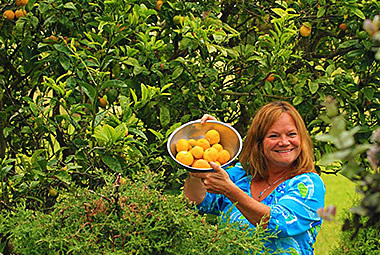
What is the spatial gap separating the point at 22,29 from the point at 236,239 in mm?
1527

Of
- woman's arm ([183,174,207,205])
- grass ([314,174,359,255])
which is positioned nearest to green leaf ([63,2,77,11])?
woman's arm ([183,174,207,205])

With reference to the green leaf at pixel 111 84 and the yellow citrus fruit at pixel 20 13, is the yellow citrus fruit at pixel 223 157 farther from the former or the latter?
the yellow citrus fruit at pixel 20 13

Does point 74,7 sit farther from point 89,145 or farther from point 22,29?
point 89,145

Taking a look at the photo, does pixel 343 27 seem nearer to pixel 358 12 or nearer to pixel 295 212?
pixel 358 12

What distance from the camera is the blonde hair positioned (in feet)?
8.39

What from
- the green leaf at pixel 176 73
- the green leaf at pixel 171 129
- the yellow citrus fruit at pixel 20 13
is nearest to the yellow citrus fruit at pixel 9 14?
the yellow citrus fruit at pixel 20 13

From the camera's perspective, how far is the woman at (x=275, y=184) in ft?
7.51

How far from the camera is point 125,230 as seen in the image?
1767 mm

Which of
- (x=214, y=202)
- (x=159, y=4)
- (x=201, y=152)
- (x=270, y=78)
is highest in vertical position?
(x=159, y=4)

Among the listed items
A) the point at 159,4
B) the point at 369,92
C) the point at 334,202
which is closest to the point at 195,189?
the point at 159,4

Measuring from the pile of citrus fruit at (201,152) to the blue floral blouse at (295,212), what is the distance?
0.67 feet

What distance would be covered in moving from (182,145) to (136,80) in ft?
1.80

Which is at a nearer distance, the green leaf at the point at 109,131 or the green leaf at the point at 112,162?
the green leaf at the point at 109,131

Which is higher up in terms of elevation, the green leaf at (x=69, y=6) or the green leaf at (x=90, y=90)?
the green leaf at (x=69, y=6)
